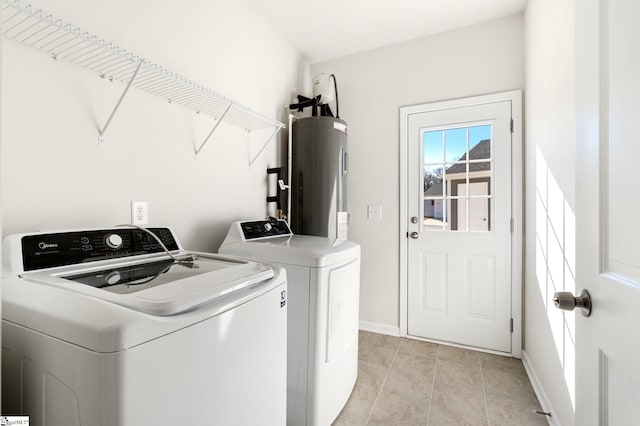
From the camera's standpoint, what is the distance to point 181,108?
1610 millimetres

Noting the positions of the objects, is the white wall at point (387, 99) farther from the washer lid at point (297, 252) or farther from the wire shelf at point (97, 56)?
the wire shelf at point (97, 56)

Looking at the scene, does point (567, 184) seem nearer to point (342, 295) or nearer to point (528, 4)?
point (342, 295)

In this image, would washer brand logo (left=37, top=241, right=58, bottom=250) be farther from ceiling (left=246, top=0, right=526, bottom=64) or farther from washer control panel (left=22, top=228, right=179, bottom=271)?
ceiling (left=246, top=0, right=526, bottom=64)

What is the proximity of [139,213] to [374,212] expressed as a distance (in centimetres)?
190

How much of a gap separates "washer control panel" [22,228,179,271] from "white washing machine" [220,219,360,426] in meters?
0.45

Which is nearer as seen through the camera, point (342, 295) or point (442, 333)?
point (342, 295)

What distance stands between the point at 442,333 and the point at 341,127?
1927 mm

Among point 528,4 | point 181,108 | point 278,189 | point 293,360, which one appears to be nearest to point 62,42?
point 181,108

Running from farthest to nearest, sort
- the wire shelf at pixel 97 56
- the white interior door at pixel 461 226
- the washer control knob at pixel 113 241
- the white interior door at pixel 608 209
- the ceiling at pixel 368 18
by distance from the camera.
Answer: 1. the white interior door at pixel 461 226
2. the ceiling at pixel 368 18
3. the washer control knob at pixel 113 241
4. the wire shelf at pixel 97 56
5. the white interior door at pixel 608 209

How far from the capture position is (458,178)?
250 centimetres

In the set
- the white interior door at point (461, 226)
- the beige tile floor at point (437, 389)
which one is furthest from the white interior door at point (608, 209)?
the white interior door at point (461, 226)

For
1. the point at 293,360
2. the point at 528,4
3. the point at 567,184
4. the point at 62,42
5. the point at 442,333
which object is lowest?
the point at 442,333

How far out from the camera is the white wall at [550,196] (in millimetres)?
1359

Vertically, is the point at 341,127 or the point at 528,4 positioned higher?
the point at 528,4
